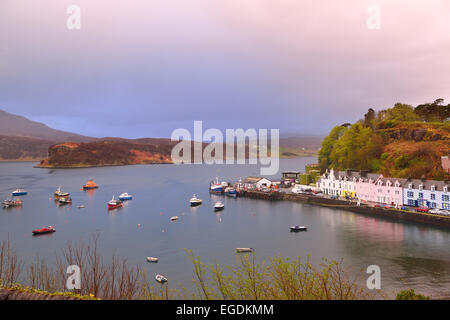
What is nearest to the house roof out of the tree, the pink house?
the pink house

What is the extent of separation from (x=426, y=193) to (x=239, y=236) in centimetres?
1653

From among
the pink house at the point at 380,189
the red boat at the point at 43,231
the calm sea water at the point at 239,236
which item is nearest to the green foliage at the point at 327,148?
the pink house at the point at 380,189

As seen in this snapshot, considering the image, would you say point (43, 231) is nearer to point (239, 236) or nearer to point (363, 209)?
point (239, 236)

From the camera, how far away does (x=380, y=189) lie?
3031cm

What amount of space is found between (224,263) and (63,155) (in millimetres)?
108188

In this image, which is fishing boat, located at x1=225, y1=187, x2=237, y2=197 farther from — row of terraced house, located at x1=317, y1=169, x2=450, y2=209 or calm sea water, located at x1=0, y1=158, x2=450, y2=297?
row of terraced house, located at x1=317, y1=169, x2=450, y2=209

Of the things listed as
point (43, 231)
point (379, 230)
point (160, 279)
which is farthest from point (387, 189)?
point (43, 231)

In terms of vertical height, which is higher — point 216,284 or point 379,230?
point 216,284

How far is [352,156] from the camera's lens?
1656 inches

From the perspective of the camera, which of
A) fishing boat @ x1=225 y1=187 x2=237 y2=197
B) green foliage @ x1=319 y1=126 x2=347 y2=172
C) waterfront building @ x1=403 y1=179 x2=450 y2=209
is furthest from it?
green foliage @ x1=319 y1=126 x2=347 y2=172

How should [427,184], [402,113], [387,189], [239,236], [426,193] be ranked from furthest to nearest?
[402,113]
[387,189]
[427,184]
[426,193]
[239,236]

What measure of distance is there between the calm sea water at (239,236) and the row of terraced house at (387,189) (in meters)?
3.69

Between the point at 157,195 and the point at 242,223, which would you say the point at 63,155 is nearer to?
the point at 157,195

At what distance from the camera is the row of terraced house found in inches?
1012
